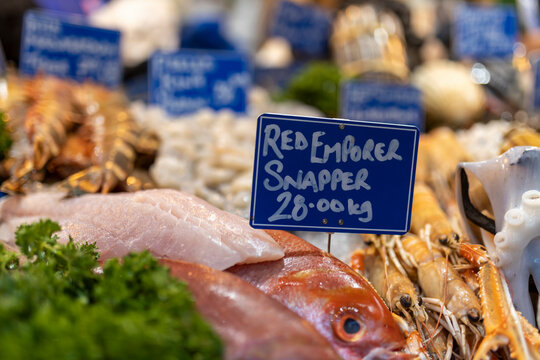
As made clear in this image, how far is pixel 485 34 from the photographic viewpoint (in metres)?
4.82

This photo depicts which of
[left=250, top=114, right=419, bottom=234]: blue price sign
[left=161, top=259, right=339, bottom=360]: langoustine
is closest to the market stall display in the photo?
[left=161, top=259, right=339, bottom=360]: langoustine

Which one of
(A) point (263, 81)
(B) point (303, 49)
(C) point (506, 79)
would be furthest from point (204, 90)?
A: (C) point (506, 79)

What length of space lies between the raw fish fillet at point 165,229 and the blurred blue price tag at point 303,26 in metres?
3.60

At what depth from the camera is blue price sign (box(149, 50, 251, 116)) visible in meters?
3.22

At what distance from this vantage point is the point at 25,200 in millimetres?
1912

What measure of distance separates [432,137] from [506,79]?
192 cm

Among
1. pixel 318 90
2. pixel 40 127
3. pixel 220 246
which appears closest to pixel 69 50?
pixel 40 127

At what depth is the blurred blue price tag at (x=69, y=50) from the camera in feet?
10.3

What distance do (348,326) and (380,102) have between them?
224 cm

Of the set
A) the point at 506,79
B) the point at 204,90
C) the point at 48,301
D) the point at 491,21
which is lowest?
the point at 48,301

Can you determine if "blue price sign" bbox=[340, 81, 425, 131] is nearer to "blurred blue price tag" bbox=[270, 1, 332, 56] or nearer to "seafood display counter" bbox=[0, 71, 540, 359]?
"seafood display counter" bbox=[0, 71, 540, 359]

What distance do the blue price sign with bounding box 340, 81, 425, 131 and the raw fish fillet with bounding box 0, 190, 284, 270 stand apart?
185cm

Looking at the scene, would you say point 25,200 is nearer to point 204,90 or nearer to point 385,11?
point 204,90

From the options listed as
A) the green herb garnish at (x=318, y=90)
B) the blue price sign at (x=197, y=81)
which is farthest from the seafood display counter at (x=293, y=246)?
the green herb garnish at (x=318, y=90)
